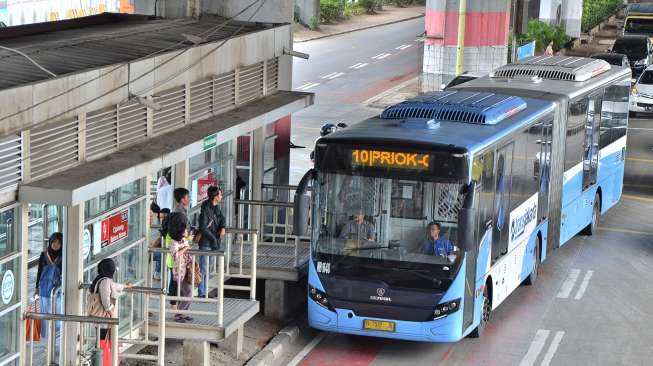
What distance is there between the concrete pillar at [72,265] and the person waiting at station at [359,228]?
12.4ft

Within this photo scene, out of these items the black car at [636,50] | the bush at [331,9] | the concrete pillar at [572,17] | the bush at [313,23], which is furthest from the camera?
the bush at [331,9]

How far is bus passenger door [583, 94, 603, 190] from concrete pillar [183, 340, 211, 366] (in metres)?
10.3

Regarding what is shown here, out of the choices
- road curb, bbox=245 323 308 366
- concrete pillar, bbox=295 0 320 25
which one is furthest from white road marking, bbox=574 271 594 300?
concrete pillar, bbox=295 0 320 25

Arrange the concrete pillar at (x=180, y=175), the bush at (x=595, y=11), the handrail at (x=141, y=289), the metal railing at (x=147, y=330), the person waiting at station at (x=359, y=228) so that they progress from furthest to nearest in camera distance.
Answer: the bush at (x=595, y=11) < the concrete pillar at (x=180, y=175) < the person waiting at station at (x=359, y=228) < the metal railing at (x=147, y=330) < the handrail at (x=141, y=289)

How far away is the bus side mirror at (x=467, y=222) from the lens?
16500 mm

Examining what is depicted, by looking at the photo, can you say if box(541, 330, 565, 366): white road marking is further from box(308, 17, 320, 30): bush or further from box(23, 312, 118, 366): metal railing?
box(308, 17, 320, 30): bush

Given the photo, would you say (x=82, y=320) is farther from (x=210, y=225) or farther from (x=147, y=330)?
(x=210, y=225)

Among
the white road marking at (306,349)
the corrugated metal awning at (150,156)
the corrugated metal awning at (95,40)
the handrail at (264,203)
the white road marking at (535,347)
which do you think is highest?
the corrugated metal awning at (95,40)

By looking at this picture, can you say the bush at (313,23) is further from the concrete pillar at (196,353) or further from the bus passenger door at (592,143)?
the concrete pillar at (196,353)

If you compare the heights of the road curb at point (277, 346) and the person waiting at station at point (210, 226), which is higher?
the person waiting at station at point (210, 226)

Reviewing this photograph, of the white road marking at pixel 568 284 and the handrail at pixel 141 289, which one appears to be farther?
the white road marking at pixel 568 284

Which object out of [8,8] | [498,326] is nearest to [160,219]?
[498,326]

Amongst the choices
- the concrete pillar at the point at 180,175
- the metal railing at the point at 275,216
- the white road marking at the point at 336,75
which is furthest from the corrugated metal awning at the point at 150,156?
the white road marking at the point at 336,75

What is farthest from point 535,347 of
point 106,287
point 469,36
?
point 469,36
